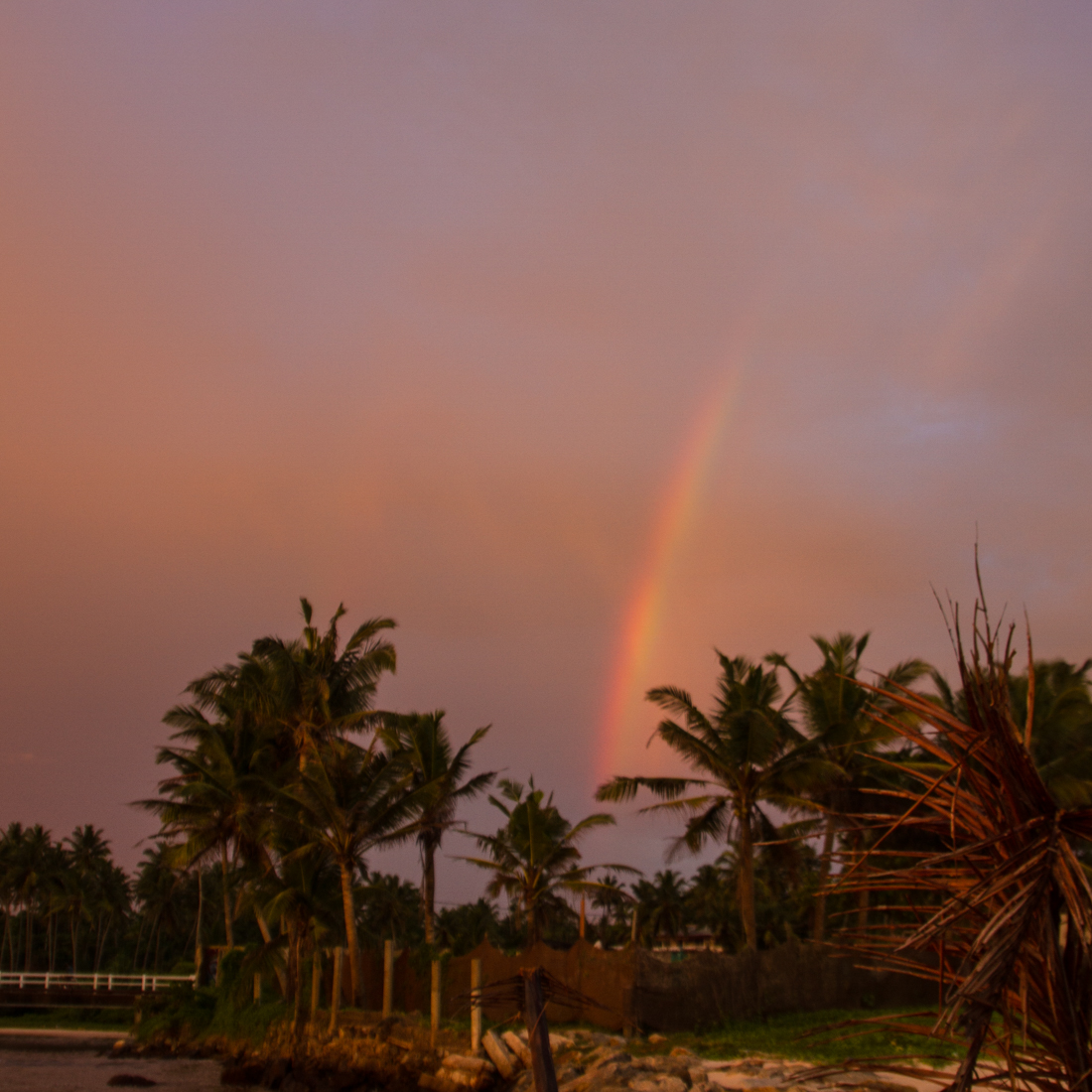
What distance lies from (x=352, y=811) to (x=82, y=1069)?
464 inches

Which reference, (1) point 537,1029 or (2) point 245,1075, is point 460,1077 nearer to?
(2) point 245,1075

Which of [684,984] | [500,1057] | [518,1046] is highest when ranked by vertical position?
[684,984]

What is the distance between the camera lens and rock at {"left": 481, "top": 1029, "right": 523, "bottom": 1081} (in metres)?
16.4

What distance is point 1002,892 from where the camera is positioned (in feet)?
8.18

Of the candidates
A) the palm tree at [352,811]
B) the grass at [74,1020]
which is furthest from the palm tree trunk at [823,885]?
the grass at [74,1020]

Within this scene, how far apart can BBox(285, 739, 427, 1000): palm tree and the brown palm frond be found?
2301cm

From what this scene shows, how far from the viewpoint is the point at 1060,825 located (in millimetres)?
2314

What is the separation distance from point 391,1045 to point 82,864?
5755 centimetres

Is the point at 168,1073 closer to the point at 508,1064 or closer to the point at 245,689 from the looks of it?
the point at 245,689

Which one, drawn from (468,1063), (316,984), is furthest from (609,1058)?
(316,984)

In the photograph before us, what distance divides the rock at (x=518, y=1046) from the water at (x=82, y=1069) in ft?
33.5

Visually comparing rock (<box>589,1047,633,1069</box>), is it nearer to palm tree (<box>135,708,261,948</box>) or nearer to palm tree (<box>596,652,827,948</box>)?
palm tree (<box>596,652,827,948</box>)

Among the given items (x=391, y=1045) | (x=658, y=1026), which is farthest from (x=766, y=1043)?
(x=391, y=1045)

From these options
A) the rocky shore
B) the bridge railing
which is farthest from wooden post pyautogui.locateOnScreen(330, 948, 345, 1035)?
the bridge railing
